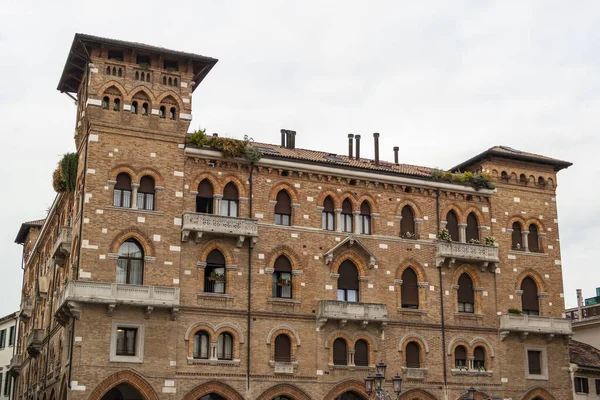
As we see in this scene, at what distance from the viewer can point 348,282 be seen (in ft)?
132

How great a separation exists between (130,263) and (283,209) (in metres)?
7.84

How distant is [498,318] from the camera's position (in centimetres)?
4253

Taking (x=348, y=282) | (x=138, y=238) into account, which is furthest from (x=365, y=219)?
(x=138, y=238)

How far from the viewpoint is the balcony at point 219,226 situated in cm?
3694

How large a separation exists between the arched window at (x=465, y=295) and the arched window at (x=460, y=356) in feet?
6.36

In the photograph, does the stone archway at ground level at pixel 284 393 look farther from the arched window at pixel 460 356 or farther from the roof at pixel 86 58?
the roof at pixel 86 58

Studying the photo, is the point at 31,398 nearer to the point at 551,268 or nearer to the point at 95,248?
the point at 95,248

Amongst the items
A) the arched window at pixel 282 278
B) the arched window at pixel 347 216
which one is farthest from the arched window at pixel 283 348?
the arched window at pixel 347 216

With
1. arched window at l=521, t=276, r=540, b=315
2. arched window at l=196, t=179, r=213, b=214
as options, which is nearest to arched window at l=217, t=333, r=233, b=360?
arched window at l=196, t=179, r=213, b=214

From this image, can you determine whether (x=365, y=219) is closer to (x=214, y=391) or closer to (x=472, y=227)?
(x=472, y=227)

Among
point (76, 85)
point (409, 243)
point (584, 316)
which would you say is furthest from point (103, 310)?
point (584, 316)

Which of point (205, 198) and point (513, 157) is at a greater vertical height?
point (513, 157)

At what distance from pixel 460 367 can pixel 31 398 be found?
80.2ft

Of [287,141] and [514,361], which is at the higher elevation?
[287,141]
